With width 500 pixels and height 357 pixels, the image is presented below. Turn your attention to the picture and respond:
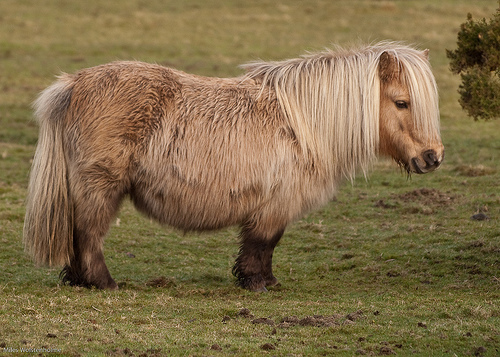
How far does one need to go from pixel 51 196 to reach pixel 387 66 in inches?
128

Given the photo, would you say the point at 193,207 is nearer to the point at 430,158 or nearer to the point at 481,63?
the point at 430,158

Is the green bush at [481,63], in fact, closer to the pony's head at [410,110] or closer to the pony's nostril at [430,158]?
the pony's head at [410,110]

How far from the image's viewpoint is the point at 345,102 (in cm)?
629

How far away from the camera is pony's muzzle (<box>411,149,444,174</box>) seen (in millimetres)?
6074

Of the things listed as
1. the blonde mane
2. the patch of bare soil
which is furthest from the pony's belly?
the patch of bare soil

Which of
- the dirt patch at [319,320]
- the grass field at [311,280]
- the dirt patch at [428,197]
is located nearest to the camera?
the grass field at [311,280]

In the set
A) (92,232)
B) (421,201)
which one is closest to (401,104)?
(92,232)

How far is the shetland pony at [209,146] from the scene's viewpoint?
6.03 m

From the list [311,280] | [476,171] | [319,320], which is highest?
[476,171]

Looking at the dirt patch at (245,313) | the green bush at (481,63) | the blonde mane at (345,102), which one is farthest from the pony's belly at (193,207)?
the green bush at (481,63)

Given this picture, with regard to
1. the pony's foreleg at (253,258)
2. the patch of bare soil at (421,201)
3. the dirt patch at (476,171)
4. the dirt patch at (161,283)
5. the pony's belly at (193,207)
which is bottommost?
the dirt patch at (161,283)

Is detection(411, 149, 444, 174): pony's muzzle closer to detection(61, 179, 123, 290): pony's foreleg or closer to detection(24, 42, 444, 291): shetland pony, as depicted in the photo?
detection(24, 42, 444, 291): shetland pony

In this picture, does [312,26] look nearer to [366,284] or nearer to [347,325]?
[366,284]

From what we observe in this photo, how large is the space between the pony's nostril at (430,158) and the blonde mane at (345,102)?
5.8 inches
